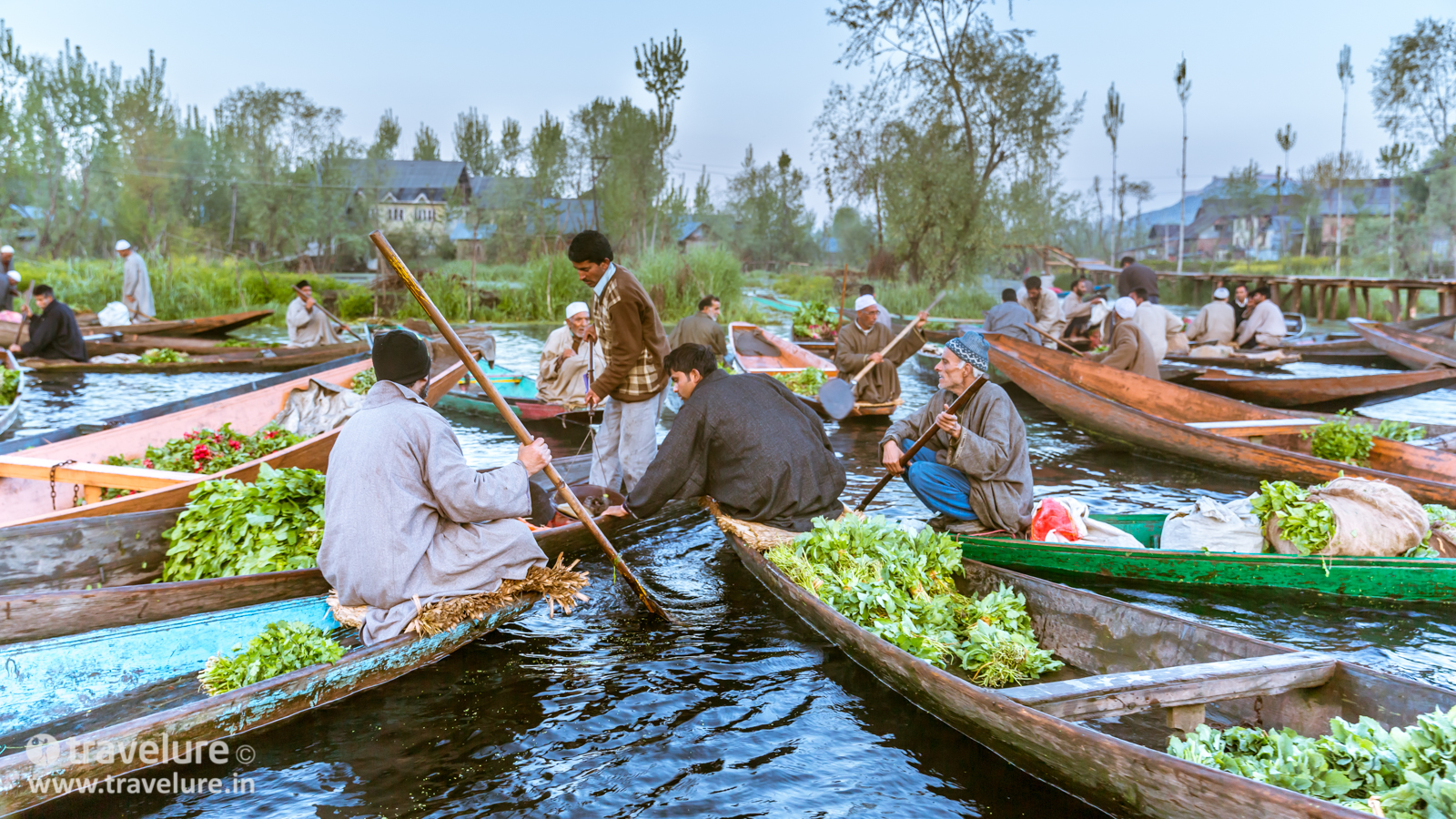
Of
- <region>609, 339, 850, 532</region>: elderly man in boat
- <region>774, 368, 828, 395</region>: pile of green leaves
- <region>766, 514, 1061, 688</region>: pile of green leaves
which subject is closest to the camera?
<region>766, 514, 1061, 688</region>: pile of green leaves

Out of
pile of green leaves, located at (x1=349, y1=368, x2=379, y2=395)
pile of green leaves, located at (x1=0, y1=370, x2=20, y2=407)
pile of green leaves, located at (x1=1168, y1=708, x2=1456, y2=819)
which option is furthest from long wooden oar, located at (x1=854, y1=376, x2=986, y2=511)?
pile of green leaves, located at (x1=0, y1=370, x2=20, y2=407)

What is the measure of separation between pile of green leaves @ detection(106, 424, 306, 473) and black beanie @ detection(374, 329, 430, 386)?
2.88 metres

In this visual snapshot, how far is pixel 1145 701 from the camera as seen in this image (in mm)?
3002

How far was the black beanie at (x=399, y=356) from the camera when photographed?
3.48m

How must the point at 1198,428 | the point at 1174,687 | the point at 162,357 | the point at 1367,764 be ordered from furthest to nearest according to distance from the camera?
the point at 162,357 → the point at 1198,428 → the point at 1174,687 → the point at 1367,764

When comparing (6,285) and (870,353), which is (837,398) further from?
(6,285)

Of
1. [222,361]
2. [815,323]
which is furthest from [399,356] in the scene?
[815,323]

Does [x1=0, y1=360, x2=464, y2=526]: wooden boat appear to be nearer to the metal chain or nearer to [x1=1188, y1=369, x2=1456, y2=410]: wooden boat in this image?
the metal chain

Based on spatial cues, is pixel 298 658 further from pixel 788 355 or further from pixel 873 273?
pixel 873 273

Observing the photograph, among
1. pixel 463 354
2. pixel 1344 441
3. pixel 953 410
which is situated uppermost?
pixel 463 354

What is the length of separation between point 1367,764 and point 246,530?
475 centimetres

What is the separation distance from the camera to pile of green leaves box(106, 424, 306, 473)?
560 cm

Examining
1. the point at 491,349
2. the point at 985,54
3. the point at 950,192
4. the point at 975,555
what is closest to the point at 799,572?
the point at 975,555

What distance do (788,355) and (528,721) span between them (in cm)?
928
